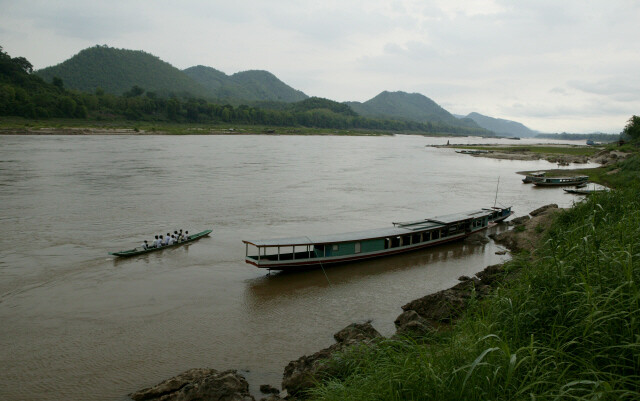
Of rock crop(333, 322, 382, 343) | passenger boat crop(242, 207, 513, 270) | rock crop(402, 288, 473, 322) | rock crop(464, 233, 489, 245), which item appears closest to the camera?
rock crop(333, 322, 382, 343)

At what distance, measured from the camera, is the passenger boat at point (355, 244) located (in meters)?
18.9

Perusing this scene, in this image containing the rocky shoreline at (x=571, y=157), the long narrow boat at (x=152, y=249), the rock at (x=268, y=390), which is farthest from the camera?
the rocky shoreline at (x=571, y=157)

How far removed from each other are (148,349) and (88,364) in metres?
1.64

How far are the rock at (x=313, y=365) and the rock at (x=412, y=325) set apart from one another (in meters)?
0.94

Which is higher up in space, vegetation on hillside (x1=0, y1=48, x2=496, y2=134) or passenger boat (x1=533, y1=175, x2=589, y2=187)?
vegetation on hillside (x1=0, y1=48, x2=496, y2=134)

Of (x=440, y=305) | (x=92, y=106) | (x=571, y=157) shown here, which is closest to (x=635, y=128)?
(x=571, y=157)

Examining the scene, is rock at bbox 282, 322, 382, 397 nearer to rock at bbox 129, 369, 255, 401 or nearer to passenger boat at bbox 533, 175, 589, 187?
rock at bbox 129, 369, 255, 401

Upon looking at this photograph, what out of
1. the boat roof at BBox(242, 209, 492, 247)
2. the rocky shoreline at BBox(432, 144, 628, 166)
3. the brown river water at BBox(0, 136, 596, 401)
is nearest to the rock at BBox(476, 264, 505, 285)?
the brown river water at BBox(0, 136, 596, 401)

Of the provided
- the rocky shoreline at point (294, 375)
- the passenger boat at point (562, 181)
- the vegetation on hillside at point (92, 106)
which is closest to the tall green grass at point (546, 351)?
the rocky shoreline at point (294, 375)

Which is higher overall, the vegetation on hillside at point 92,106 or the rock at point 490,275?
the vegetation on hillside at point 92,106

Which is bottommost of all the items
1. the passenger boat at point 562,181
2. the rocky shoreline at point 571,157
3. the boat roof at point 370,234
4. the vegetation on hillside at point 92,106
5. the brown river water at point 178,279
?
the brown river water at point 178,279

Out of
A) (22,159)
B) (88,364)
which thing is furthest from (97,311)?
(22,159)

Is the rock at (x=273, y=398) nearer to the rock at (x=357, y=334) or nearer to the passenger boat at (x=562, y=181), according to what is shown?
the rock at (x=357, y=334)

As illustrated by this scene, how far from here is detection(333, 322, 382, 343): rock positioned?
37.9ft
